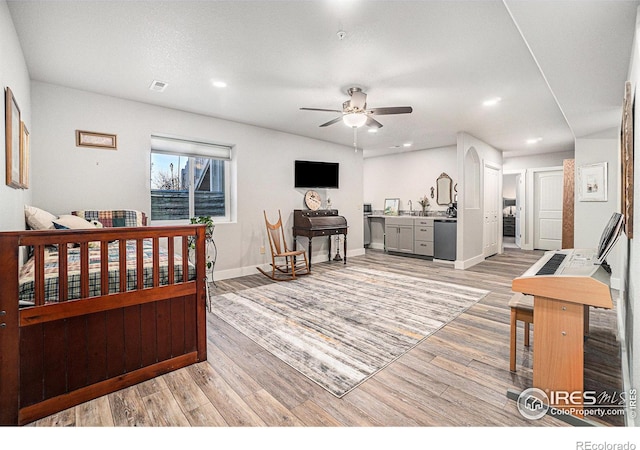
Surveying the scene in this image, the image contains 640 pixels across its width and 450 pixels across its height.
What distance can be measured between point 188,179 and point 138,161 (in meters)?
0.75

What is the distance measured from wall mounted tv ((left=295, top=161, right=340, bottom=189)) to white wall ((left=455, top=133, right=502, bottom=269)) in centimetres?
226

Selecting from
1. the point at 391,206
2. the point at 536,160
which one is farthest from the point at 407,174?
the point at 536,160

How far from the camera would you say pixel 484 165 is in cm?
606

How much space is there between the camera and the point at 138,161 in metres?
3.78

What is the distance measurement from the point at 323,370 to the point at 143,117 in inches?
143

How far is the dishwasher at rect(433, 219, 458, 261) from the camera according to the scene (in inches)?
229

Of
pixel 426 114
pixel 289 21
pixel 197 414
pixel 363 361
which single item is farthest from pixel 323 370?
pixel 426 114

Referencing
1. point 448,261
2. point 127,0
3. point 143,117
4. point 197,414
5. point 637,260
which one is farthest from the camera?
point 448,261

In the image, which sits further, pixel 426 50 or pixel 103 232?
pixel 426 50

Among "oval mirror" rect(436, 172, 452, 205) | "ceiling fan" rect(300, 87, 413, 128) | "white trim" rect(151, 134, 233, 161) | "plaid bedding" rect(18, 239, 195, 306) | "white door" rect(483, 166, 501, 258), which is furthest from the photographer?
"oval mirror" rect(436, 172, 452, 205)

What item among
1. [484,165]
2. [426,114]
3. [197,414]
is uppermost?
[426,114]

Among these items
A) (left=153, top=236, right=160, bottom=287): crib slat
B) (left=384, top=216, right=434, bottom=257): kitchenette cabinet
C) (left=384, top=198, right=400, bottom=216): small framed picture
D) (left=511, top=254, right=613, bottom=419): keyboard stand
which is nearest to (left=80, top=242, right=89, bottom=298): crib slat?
(left=153, top=236, right=160, bottom=287): crib slat

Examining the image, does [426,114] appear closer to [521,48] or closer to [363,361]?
[521,48]

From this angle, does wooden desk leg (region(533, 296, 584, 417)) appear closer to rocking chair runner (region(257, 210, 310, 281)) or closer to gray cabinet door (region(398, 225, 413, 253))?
rocking chair runner (region(257, 210, 310, 281))
